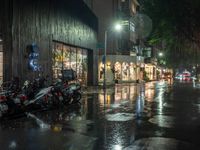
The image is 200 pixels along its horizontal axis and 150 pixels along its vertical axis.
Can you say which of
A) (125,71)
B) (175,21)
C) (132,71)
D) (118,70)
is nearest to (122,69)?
(125,71)

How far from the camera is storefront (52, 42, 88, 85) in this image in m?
34.1

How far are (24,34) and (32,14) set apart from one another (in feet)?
6.48

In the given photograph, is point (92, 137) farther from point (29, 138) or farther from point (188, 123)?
point (188, 123)

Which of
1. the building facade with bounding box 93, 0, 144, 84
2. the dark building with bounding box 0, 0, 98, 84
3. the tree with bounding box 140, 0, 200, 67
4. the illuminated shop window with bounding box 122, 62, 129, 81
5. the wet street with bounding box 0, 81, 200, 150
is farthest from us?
the illuminated shop window with bounding box 122, 62, 129, 81

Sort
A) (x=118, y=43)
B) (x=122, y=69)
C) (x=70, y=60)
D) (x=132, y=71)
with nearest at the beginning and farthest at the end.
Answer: (x=70, y=60) < (x=122, y=69) < (x=118, y=43) < (x=132, y=71)

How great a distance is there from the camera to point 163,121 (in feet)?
51.9

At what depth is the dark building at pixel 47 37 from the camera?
24.0m

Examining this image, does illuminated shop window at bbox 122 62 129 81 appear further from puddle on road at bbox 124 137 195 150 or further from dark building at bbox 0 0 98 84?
puddle on road at bbox 124 137 195 150

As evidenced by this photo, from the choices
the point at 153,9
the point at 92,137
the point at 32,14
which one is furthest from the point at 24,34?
the point at 92,137

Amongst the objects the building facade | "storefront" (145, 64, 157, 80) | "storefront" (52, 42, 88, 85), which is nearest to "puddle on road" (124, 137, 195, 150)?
"storefront" (52, 42, 88, 85)

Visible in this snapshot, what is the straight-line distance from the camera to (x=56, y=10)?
32500mm

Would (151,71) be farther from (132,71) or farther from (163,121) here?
(163,121)

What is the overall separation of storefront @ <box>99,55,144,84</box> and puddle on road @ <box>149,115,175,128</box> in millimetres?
40370

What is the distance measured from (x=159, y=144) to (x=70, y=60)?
2793 cm
